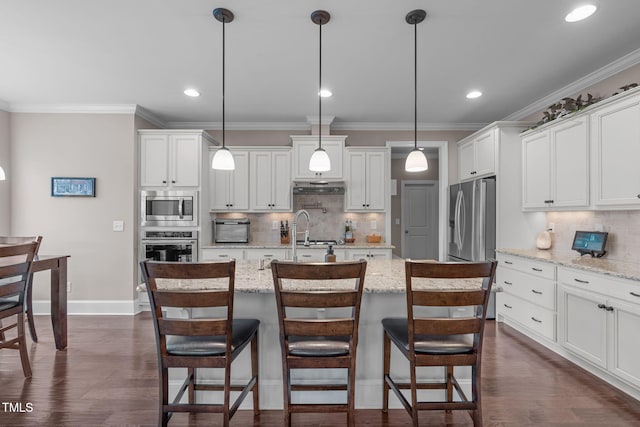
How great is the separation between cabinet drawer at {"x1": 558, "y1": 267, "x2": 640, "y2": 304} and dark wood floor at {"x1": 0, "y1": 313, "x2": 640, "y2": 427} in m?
0.72

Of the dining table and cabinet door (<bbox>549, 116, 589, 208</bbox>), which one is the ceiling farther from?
the dining table

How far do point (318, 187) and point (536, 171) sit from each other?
264 centimetres

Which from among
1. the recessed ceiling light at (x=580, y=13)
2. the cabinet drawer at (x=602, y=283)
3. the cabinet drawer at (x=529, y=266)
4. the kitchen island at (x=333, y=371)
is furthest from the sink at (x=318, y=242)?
the recessed ceiling light at (x=580, y=13)

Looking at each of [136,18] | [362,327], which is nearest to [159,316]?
[362,327]

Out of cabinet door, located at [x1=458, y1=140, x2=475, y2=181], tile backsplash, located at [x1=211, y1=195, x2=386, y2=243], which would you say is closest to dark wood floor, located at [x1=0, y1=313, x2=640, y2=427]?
tile backsplash, located at [x1=211, y1=195, x2=386, y2=243]

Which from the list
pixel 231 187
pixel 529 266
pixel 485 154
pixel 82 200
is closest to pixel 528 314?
pixel 529 266

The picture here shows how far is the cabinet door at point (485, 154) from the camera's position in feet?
13.3

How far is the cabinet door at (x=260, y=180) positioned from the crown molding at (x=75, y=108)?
1683 millimetres

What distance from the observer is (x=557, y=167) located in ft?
11.0

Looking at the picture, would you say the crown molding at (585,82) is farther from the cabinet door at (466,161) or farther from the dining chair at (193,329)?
the dining chair at (193,329)

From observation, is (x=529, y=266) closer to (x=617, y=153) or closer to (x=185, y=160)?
(x=617, y=153)

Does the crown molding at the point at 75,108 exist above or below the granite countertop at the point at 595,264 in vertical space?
above

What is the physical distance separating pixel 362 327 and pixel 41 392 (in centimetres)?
238

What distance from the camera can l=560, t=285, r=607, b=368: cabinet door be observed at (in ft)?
8.18
